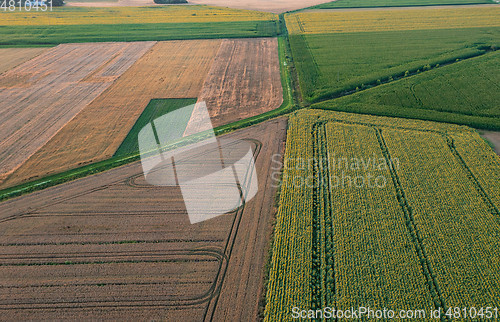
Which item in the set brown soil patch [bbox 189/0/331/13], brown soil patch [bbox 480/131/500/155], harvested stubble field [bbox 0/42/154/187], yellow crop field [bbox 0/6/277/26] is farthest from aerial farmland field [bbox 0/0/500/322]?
brown soil patch [bbox 189/0/331/13]

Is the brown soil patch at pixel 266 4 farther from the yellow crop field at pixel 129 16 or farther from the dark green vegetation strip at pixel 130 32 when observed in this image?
the dark green vegetation strip at pixel 130 32

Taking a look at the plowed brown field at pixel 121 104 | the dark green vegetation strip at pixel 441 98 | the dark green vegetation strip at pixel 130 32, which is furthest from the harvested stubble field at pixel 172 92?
Answer: the dark green vegetation strip at pixel 441 98

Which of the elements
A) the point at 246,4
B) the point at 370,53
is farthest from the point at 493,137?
the point at 246,4

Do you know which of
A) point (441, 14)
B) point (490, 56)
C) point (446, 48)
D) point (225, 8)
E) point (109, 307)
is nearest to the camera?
point (109, 307)

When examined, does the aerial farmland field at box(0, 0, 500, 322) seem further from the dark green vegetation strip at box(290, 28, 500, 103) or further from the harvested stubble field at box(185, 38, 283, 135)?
the dark green vegetation strip at box(290, 28, 500, 103)

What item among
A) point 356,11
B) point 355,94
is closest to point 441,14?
point 356,11

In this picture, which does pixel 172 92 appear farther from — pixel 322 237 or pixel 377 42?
pixel 377 42

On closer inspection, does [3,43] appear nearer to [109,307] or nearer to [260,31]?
[260,31]
